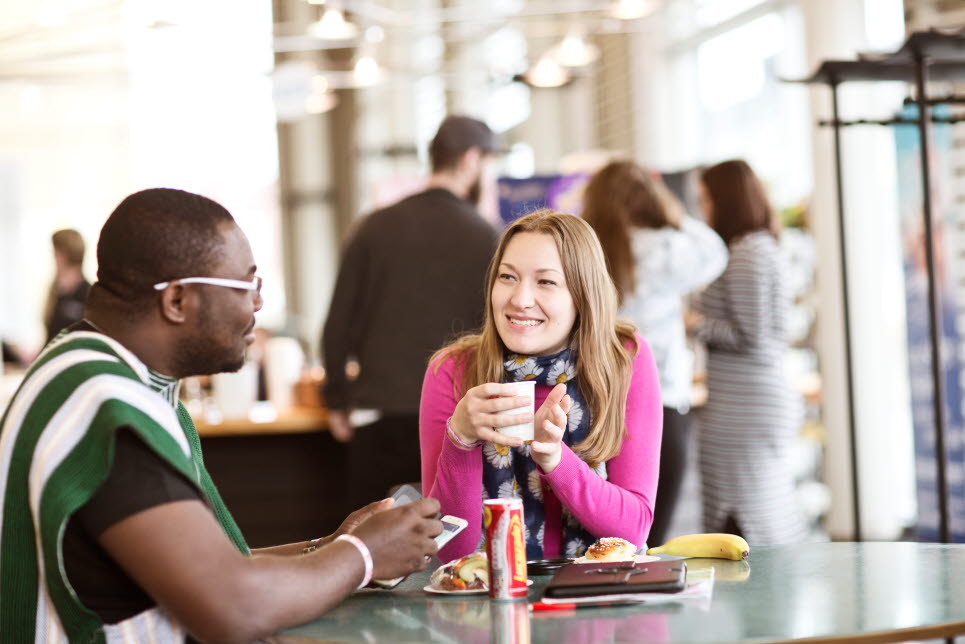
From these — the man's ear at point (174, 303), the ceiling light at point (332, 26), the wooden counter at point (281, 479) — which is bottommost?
the wooden counter at point (281, 479)

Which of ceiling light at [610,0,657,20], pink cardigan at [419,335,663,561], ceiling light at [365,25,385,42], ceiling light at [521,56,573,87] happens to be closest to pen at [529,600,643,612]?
pink cardigan at [419,335,663,561]

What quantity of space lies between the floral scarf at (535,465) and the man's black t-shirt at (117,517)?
0.80 m

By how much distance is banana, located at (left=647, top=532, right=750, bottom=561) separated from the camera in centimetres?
187

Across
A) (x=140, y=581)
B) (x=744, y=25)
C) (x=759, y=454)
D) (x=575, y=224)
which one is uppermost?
(x=744, y=25)

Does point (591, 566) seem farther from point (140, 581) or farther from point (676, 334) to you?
point (676, 334)

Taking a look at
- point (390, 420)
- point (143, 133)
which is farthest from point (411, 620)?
point (143, 133)

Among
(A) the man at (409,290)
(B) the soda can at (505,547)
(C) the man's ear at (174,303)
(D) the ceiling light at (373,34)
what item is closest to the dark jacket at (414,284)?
(A) the man at (409,290)

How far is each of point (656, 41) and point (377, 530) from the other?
295 inches

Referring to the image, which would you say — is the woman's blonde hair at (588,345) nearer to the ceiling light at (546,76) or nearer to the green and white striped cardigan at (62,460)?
the green and white striped cardigan at (62,460)

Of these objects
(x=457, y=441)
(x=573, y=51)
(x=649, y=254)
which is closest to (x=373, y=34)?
(x=573, y=51)

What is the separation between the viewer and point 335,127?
15.7 m

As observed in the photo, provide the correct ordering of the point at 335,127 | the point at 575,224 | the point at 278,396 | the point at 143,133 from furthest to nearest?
1. the point at 335,127
2. the point at 143,133
3. the point at 278,396
4. the point at 575,224

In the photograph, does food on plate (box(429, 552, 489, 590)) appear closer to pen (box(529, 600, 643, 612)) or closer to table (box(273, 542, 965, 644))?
table (box(273, 542, 965, 644))

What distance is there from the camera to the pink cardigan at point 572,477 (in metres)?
2.00
